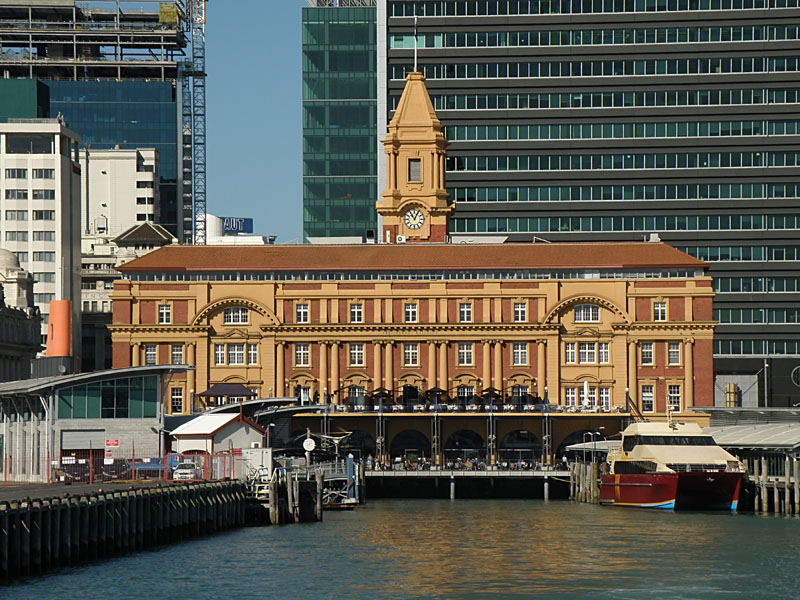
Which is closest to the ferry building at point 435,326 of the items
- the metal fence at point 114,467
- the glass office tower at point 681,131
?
the glass office tower at point 681,131

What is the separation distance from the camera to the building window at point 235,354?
155m

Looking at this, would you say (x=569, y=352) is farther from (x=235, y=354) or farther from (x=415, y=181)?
(x=415, y=181)

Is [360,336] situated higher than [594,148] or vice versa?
[594,148]

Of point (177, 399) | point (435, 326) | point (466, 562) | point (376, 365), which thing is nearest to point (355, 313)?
point (376, 365)

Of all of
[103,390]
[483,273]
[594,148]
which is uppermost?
[594,148]

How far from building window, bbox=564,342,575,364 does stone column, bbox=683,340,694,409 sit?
1068cm

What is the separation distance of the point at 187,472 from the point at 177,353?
196 ft

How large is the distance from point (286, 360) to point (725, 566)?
83.0 meters

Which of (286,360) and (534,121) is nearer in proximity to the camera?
(286,360)

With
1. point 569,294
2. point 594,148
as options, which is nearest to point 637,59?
point 594,148

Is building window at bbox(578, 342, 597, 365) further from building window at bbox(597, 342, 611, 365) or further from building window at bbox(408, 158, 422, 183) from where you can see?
building window at bbox(408, 158, 422, 183)

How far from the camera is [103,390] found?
99.1 meters

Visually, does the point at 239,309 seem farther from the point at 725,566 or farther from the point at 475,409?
the point at 725,566

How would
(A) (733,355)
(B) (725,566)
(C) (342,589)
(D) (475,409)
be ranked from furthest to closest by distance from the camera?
(A) (733,355), (D) (475,409), (B) (725,566), (C) (342,589)
